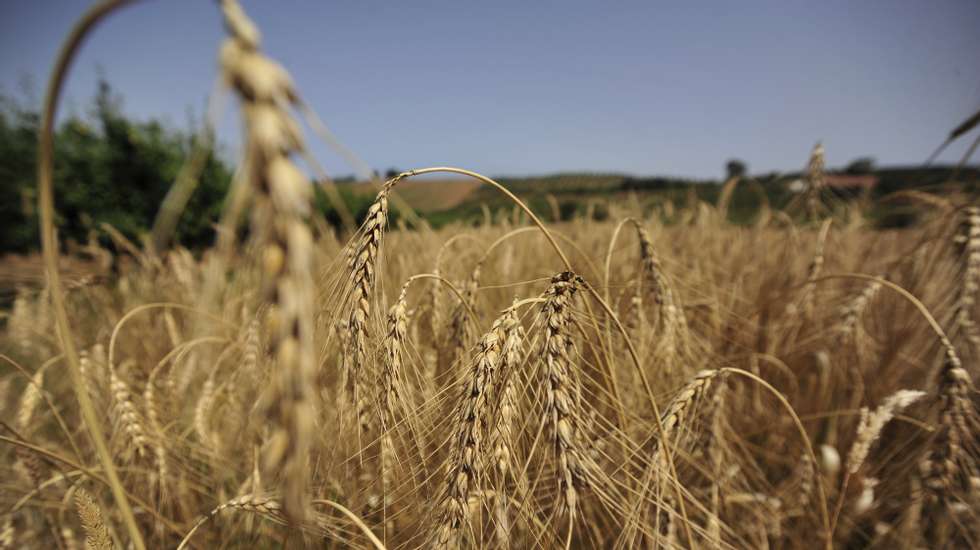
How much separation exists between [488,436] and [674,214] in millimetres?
4051

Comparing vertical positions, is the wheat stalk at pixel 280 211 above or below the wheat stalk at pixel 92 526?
above

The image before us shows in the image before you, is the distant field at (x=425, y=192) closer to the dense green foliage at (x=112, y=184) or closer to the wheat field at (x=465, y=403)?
the wheat field at (x=465, y=403)

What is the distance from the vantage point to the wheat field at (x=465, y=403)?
317 millimetres

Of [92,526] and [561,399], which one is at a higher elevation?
[561,399]

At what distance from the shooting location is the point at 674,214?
13.5 ft

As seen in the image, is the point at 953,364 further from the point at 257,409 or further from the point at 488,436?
the point at 257,409

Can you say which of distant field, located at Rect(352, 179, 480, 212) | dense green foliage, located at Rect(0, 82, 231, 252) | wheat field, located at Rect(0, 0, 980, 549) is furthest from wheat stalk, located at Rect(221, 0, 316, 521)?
dense green foliage, located at Rect(0, 82, 231, 252)

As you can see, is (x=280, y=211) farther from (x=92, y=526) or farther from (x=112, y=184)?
(x=112, y=184)

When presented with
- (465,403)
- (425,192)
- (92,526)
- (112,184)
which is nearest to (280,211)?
(465,403)

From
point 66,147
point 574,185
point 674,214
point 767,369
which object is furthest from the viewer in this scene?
point 66,147

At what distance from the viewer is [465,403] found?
1.91ft

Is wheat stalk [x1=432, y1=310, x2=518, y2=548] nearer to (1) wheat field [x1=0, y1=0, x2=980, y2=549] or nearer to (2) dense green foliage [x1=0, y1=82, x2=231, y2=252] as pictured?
(1) wheat field [x1=0, y1=0, x2=980, y2=549]

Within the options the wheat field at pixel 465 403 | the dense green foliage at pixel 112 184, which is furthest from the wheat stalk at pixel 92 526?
the dense green foliage at pixel 112 184

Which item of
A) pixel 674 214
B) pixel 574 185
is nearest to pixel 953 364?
pixel 674 214
